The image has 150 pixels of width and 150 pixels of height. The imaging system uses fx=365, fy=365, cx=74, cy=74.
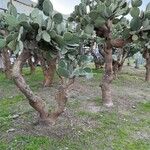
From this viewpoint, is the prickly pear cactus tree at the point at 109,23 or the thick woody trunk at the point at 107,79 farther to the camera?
the thick woody trunk at the point at 107,79

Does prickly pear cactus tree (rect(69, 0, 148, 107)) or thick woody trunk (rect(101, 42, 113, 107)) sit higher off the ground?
prickly pear cactus tree (rect(69, 0, 148, 107))

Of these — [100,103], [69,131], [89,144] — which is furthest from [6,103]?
[89,144]

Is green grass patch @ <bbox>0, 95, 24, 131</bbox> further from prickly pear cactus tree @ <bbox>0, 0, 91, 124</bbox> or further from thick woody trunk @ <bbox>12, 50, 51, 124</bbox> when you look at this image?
prickly pear cactus tree @ <bbox>0, 0, 91, 124</bbox>

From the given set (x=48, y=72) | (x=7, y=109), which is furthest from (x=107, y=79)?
(x=48, y=72)

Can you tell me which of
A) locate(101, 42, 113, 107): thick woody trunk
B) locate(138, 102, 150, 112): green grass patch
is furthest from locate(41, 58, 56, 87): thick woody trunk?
locate(138, 102, 150, 112): green grass patch

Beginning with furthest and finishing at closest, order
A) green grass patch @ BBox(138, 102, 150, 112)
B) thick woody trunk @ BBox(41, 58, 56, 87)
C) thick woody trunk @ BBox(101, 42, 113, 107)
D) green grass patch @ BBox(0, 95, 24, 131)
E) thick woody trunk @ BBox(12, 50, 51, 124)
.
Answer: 1. thick woody trunk @ BBox(41, 58, 56, 87)
2. green grass patch @ BBox(138, 102, 150, 112)
3. thick woody trunk @ BBox(101, 42, 113, 107)
4. green grass patch @ BBox(0, 95, 24, 131)
5. thick woody trunk @ BBox(12, 50, 51, 124)

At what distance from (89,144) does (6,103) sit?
3.44 metres

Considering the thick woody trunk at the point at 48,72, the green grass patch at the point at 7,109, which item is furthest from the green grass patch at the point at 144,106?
the thick woody trunk at the point at 48,72

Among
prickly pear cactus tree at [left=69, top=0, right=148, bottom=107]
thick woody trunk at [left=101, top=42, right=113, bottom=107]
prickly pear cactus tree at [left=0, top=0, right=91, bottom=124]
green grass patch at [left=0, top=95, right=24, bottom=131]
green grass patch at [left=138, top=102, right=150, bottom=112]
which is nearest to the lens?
prickly pear cactus tree at [left=0, top=0, right=91, bottom=124]

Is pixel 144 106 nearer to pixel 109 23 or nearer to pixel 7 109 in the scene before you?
pixel 109 23

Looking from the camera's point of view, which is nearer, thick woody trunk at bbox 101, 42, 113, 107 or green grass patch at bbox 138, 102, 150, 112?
thick woody trunk at bbox 101, 42, 113, 107

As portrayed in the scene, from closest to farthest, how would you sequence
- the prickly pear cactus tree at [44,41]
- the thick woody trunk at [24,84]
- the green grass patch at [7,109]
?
the prickly pear cactus tree at [44,41]
the thick woody trunk at [24,84]
the green grass patch at [7,109]

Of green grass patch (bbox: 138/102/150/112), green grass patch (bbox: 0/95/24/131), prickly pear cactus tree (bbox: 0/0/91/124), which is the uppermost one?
prickly pear cactus tree (bbox: 0/0/91/124)

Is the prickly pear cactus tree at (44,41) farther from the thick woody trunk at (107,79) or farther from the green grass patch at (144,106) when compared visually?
the green grass patch at (144,106)
